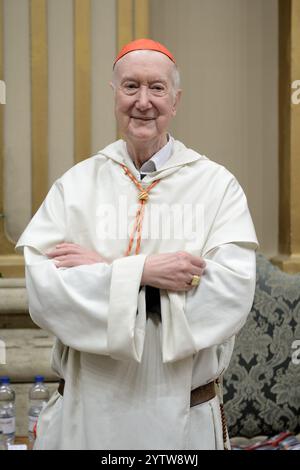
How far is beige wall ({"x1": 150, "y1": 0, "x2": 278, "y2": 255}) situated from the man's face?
6.05 ft

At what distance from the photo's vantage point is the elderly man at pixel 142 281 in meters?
1.67

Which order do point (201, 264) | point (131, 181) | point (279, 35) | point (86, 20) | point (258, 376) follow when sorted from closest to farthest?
1. point (201, 264)
2. point (131, 181)
3. point (258, 376)
4. point (86, 20)
5. point (279, 35)

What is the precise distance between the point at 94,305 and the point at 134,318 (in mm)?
106

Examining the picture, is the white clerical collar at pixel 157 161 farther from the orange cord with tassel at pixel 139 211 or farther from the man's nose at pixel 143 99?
the man's nose at pixel 143 99

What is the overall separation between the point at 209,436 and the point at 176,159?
0.73 m

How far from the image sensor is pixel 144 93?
175 centimetres

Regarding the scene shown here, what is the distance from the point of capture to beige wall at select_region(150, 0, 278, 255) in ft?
12.0

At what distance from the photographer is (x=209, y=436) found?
1.78 meters

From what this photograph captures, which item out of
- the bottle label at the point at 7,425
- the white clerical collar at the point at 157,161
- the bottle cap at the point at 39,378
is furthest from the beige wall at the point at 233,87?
the white clerical collar at the point at 157,161

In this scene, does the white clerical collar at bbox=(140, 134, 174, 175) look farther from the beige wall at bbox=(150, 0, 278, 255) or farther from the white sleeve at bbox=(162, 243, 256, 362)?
the beige wall at bbox=(150, 0, 278, 255)

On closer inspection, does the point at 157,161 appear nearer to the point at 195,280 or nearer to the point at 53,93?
the point at 195,280

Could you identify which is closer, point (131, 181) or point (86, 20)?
point (131, 181)

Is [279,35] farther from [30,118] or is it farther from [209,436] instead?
[209,436]

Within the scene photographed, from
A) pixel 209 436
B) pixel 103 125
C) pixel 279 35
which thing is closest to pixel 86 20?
pixel 103 125
